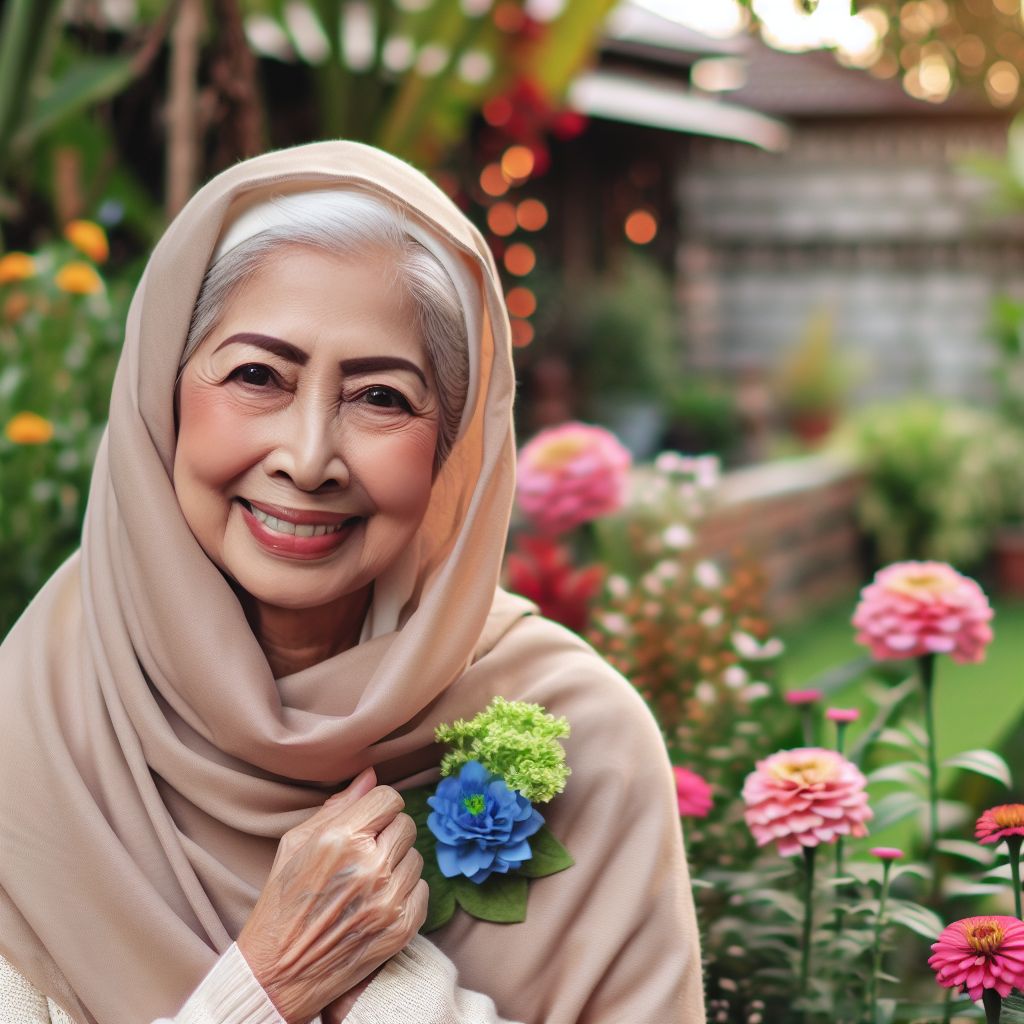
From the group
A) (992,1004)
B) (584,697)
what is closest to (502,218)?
(584,697)

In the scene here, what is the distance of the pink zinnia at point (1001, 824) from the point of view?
165 cm

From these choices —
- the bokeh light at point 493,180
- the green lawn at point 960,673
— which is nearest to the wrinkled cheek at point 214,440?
the green lawn at point 960,673

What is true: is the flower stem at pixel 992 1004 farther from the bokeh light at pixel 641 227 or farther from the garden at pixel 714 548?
the bokeh light at pixel 641 227

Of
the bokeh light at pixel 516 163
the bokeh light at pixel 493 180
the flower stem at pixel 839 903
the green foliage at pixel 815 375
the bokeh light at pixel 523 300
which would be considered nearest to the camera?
the flower stem at pixel 839 903

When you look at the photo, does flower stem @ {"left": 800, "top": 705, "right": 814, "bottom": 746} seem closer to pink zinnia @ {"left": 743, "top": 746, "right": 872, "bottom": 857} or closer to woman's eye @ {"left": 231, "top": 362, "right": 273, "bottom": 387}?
pink zinnia @ {"left": 743, "top": 746, "right": 872, "bottom": 857}

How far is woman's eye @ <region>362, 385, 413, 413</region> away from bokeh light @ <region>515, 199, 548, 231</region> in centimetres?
896

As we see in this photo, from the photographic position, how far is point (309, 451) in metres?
1.39

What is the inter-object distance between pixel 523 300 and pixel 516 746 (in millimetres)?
8198

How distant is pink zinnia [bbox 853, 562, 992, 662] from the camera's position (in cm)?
219

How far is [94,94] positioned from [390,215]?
272 cm

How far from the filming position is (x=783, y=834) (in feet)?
6.01

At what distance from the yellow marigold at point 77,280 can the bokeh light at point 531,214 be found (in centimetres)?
713

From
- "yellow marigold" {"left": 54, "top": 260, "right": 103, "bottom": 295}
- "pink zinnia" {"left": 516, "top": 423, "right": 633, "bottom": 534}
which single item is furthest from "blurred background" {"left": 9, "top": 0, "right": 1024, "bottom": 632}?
"pink zinnia" {"left": 516, "top": 423, "right": 633, "bottom": 534}

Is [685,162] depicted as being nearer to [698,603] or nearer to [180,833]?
[698,603]
